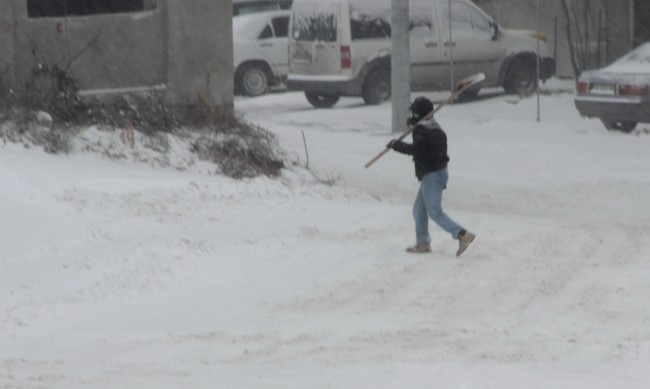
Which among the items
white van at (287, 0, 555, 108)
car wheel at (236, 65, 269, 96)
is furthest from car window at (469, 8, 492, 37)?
car wheel at (236, 65, 269, 96)

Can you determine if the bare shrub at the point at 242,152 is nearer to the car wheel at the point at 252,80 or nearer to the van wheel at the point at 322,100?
the van wheel at the point at 322,100

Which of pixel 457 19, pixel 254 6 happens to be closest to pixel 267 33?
pixel 254 6

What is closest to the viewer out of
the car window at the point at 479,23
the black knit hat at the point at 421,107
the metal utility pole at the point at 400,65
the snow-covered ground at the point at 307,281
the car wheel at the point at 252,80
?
the snow-covered ground at the point at 307,281

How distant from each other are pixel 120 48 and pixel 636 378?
32.6 ft

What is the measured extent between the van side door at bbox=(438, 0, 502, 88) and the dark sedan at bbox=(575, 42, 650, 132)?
386 cm

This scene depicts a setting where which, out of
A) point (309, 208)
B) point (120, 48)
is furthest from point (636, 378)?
point (120, 48)

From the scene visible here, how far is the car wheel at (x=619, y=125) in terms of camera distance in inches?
813

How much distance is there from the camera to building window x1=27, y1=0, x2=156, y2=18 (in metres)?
16.0

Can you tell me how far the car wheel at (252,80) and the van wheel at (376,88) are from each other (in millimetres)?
3504

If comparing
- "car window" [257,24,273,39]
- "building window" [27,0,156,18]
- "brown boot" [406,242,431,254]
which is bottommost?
"brown boot" [406,242,431,254]

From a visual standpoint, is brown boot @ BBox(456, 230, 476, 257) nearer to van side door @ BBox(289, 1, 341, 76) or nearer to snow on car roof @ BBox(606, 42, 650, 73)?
snow on car roof @ BBox(606, 42, 650, 73)

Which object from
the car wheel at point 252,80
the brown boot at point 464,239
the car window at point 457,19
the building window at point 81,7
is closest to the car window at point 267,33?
the car wheel at point 252,80

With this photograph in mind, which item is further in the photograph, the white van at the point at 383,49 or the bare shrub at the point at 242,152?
the white van at the point at 383,49

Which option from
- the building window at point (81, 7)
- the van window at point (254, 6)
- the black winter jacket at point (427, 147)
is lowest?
the black winter jacket at point (427, 147)
